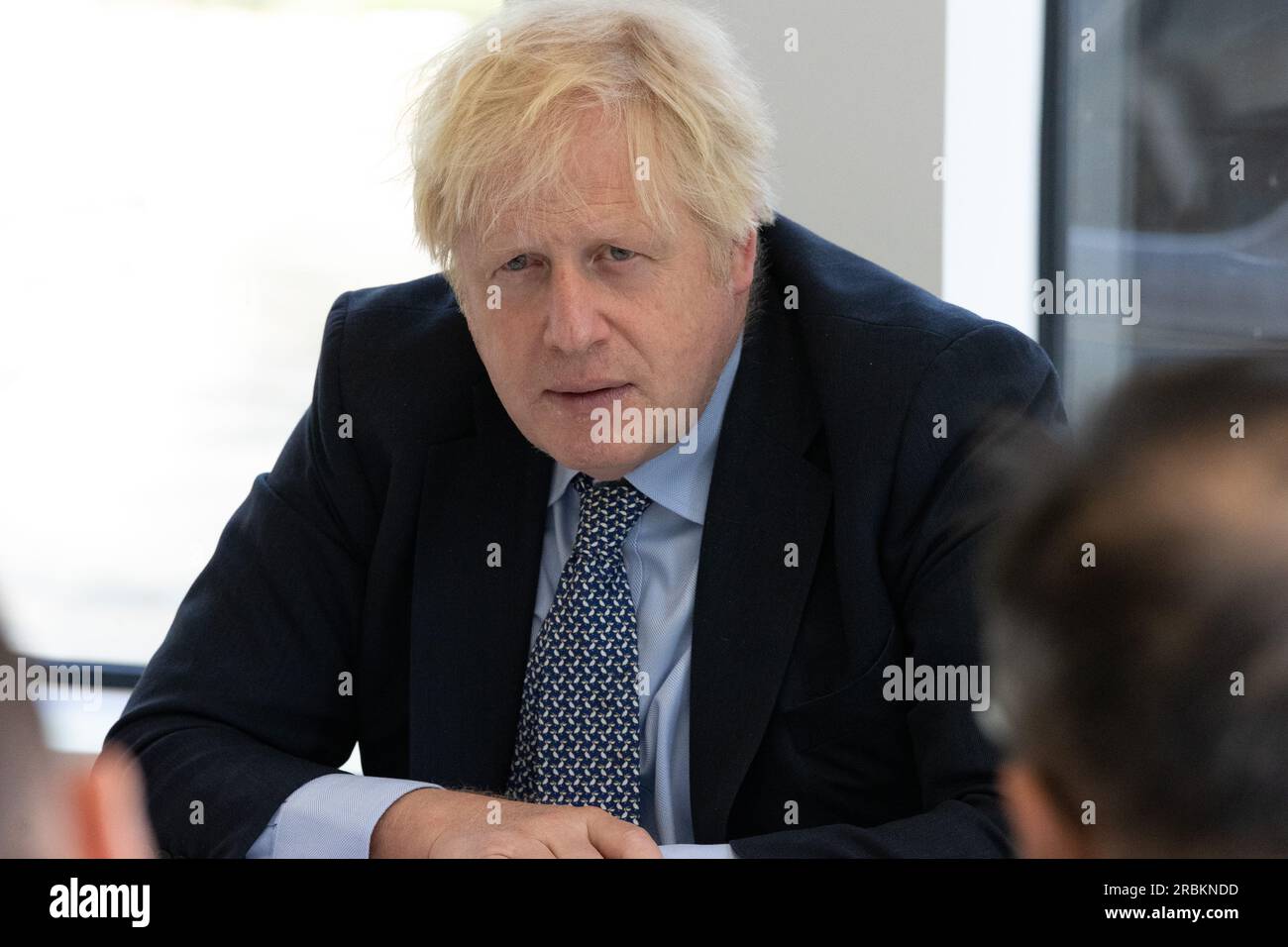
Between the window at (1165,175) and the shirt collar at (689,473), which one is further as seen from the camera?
the window at (1165,175)

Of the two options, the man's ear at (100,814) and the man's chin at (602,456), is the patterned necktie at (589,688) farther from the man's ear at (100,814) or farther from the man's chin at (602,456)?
the man's ear at (100,814)

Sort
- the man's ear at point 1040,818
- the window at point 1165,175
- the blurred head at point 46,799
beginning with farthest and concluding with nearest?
the window at point 1165,175, the man's ear at point 1040,818, the blurred head at point 46,799

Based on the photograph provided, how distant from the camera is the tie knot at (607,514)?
1.50 m

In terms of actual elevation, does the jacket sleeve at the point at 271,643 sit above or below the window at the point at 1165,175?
below

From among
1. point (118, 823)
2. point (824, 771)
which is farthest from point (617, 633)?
point (118, 823)

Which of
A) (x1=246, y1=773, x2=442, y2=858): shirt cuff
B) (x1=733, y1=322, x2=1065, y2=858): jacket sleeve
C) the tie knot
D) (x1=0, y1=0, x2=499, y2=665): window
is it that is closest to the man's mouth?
the tie knot

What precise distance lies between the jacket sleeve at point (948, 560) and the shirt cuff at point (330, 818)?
1.09 feet

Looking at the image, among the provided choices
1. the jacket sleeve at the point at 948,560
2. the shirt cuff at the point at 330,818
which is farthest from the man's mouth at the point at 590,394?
the shirt cuff at the point at 330,818

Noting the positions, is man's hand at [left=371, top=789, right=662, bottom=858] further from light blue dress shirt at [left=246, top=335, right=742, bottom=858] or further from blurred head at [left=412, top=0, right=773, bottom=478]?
blurred head at [left=412, top=0, right=773, bottom=478]

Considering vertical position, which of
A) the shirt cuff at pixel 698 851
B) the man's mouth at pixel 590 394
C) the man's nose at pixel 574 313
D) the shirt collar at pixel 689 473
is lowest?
the shirt cuff at pixel 698 851

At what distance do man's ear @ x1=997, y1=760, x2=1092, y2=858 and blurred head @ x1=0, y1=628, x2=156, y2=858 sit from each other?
0.33m

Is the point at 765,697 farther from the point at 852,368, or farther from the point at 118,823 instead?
the point at 118,823

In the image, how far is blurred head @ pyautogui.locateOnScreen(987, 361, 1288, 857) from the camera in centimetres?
48

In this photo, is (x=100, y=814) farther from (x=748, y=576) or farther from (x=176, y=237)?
(x=176, y=237)
